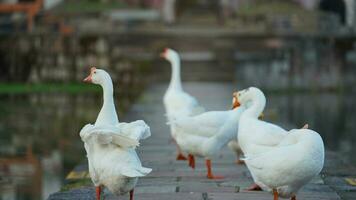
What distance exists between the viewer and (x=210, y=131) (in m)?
13.0

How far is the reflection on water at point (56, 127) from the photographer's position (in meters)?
14.4

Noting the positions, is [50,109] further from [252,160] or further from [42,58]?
[252,160]

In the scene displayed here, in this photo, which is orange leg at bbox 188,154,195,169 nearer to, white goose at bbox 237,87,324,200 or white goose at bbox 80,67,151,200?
white goose at bbox 237,87,324,200

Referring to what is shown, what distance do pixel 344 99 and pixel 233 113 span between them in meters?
18.6

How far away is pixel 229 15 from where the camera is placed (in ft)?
178

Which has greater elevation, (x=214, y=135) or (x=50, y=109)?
(x=214, y=135)

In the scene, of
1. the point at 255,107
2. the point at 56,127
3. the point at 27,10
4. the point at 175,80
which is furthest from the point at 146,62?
the point at 255,107

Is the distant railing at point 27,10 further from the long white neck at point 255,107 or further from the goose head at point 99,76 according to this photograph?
the goose head at point 99,76

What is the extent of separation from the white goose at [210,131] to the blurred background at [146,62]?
1.64 meters

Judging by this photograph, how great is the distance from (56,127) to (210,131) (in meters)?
10.3

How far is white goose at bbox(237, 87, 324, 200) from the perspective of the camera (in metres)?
9.98

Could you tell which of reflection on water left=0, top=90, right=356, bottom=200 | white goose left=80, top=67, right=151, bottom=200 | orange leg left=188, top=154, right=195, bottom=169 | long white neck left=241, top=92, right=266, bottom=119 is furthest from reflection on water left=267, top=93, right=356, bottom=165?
white goose left=80, top=67, right=151, bottom=200

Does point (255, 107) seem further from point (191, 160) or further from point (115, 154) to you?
point (191, 160)

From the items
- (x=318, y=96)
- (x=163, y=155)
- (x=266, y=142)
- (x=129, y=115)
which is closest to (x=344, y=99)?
(x=318, y=96)
